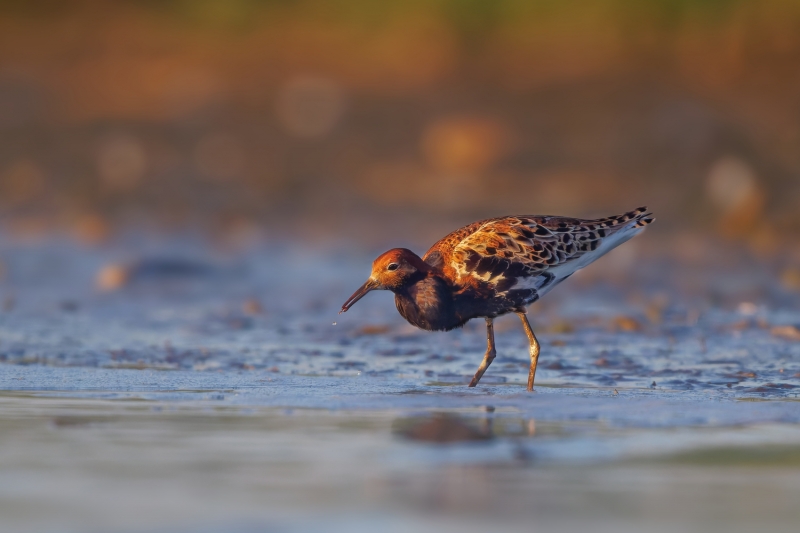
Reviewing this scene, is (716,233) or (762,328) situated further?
(716,233)

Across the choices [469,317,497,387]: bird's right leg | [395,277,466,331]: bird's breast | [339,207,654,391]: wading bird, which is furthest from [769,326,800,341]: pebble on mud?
[395,277,466,331]: bird's breast

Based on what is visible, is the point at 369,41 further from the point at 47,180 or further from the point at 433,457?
the point at 433,457

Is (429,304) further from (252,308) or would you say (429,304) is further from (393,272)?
(252,308)

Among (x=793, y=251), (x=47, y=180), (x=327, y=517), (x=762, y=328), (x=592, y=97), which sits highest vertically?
(x=592, y=97)

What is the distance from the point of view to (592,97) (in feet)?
59.6

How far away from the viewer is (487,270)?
30.3 ft

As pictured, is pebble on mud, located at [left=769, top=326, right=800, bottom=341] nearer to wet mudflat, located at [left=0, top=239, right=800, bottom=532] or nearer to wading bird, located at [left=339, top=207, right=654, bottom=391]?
wet mudflat, located at [left=0, top=239, right=800, bottom=532]

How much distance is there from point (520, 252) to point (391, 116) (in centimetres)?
922

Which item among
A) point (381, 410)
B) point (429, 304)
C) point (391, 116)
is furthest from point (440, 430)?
point (391, 116)

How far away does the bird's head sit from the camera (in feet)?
29.4

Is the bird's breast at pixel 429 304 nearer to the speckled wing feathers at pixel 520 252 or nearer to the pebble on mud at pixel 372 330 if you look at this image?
the speckled wing feathers at pixel 520 252

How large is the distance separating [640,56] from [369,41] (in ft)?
12.7

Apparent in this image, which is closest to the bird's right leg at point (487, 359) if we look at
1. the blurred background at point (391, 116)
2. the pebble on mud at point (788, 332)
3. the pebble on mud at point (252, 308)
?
the pebble on mud at point (788, 332)

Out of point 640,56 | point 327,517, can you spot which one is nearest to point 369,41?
point 640,56
